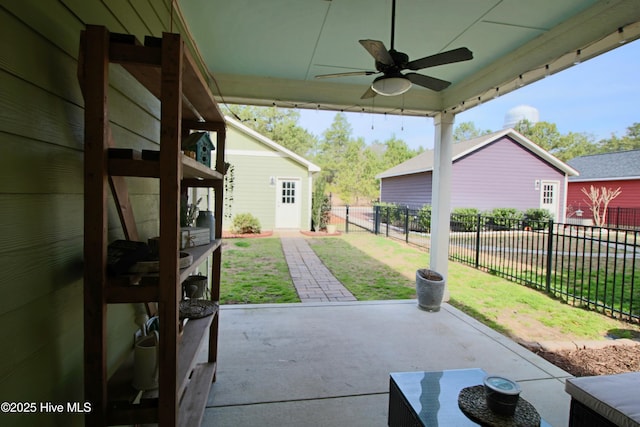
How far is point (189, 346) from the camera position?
4.70 ft

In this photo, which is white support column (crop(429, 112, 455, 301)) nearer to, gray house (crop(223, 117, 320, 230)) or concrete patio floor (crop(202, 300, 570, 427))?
concrete patio floor (crop(202, 300, 570, 427))

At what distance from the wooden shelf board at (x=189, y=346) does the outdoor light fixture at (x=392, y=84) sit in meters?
2.03

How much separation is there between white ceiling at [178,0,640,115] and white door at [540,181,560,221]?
11279 millimetres

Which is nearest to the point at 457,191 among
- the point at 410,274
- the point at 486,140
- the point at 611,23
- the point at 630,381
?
the point at 486,140

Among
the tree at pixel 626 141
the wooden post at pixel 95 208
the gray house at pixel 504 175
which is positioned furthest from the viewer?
the tree at pixel 626 141

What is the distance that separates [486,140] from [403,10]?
35.5ft

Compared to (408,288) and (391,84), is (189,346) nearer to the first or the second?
(391,84)

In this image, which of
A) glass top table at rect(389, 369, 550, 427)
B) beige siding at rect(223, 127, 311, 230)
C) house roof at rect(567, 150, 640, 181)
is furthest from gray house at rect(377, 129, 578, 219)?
glass top table at rect(389, 369, 550, 427)

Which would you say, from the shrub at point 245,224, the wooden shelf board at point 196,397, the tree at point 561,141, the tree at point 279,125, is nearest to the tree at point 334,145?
the tree at point 279,125

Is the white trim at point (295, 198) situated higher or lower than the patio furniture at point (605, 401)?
higher

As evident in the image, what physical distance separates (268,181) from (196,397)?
917cm

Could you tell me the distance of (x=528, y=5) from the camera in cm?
222

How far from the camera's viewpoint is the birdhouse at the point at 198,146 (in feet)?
5.34

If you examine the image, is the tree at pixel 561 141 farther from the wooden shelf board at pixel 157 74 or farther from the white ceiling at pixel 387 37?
the wooden shelf board at pixel 157 74
